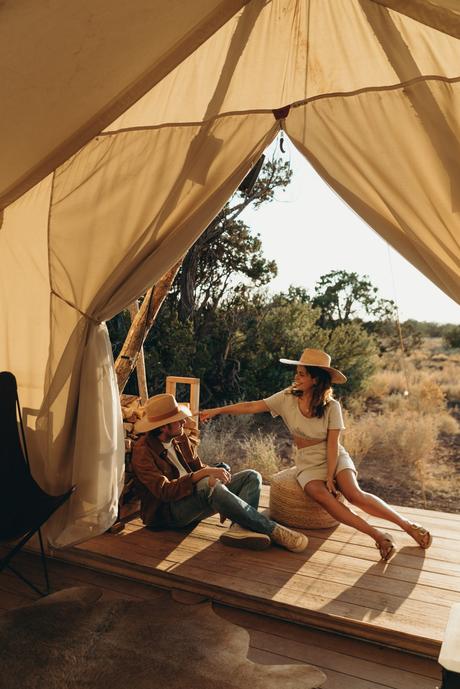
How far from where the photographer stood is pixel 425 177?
254 cm

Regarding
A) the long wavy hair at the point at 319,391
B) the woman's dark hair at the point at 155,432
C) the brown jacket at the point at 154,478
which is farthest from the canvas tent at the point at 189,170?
the long wavy hair at the point at 319,391

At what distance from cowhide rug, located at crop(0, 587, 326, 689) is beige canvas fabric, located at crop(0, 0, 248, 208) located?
7.48 feet

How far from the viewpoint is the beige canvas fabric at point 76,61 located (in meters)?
2.24

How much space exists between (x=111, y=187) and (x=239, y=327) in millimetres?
5136

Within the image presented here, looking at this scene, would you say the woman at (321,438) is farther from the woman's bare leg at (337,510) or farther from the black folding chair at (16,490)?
the black folding chair at (16,490)

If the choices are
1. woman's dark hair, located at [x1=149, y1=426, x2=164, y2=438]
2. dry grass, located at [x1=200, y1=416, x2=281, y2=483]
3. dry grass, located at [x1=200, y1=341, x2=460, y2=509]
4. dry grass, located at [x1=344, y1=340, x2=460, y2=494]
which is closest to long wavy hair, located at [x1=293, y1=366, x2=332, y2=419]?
woman's dark hair, located at [x1=149, y1=426, x2=164, y2=438]

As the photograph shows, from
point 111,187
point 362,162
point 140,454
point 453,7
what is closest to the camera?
point 453,7

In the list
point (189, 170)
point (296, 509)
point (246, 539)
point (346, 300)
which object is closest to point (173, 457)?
point (246, 539)

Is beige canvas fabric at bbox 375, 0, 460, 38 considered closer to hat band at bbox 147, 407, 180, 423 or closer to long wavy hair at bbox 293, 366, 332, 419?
long wavy hair at bbox 293, 366, 332, 419

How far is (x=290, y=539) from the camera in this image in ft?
10.9

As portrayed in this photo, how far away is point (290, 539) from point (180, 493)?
0.66 meters

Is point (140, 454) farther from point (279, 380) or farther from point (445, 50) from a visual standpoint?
point (279, 380)

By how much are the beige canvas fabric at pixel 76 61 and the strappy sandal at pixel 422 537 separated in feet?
9.22

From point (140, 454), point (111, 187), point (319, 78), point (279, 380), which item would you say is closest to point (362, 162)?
point (319, 78)
